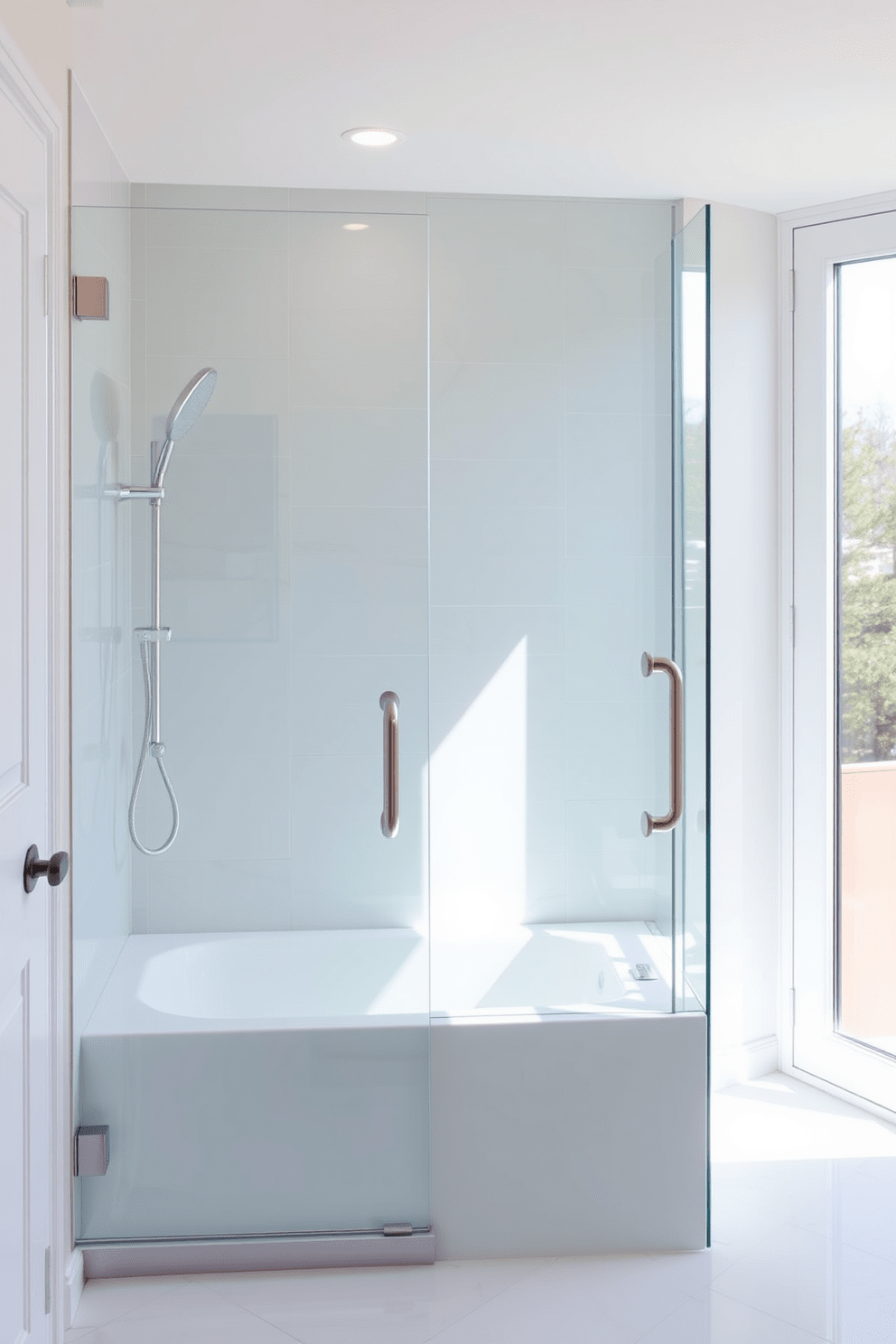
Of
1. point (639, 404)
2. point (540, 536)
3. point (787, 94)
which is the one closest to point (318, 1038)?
point (540, 536)

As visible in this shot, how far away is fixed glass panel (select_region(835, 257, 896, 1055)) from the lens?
10.3ft

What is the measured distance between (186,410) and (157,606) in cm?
39

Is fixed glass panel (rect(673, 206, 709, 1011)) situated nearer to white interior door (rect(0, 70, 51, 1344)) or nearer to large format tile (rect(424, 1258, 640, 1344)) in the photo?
large format tile (rect(424, 1258, 640, 1344))

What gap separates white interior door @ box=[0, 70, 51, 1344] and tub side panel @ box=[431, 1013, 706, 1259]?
2.76 feet

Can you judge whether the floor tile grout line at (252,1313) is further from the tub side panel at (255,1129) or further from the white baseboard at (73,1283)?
the white baseboard at (73,1283)

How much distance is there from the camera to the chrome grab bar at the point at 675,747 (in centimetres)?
246

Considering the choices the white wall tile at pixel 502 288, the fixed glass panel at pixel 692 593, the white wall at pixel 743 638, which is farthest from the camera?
the white wall at pixel 743 638

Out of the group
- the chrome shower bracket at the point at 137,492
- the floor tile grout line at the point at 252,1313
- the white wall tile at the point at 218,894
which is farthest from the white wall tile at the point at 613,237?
the floor tile grout line at the point at 252,1313

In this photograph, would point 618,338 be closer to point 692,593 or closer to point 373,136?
point 692,593

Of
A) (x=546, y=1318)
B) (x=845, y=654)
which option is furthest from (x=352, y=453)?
(x=546, y=1318)

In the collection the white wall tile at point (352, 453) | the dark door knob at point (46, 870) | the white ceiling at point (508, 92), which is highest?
the white ceiling at point (508, 92)

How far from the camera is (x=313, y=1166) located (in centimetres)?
239

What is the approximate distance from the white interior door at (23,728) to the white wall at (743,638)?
6.30 feet

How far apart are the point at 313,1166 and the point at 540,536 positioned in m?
1.45
